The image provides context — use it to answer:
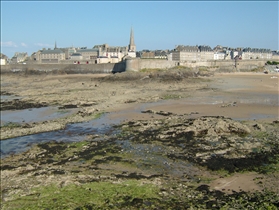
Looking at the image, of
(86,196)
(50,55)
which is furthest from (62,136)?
(50,55)

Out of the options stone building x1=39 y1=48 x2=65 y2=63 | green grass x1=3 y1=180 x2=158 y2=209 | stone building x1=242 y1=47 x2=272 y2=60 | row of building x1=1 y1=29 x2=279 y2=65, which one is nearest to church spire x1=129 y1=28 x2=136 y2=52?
row of building x1=1 y1=29 x2=279 y2=65

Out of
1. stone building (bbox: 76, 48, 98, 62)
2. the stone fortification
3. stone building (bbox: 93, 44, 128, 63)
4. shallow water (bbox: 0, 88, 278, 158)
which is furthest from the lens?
stone building (bbox: 76, 48, 98, 62)

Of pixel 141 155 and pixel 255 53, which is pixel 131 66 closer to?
pixel 141 155

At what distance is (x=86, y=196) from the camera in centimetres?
703

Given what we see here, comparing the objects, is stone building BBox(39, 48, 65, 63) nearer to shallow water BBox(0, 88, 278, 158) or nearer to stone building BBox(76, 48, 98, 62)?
stone building BBox(76, 48, 98, 62)

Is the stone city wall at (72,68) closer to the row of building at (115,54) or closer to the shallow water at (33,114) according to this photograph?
the row of building at (115,54)

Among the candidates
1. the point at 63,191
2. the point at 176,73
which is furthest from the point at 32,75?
the point at 63,191

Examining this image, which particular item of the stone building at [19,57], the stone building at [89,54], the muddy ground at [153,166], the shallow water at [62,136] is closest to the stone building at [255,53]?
the stone building at [89,54]

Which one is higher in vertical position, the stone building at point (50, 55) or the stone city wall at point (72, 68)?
the stone building at point (50, 55)

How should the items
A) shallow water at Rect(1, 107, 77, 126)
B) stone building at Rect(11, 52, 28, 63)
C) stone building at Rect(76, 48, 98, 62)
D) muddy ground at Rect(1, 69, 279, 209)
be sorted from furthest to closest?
A: stone building at Rect(11, 52, 28, 63) < stone building at Rect(76, 48, 98, 62) < shallow water at Rect(1, 107, 77, 126) < muddy ground at Rect(1, 69, 279, 209)

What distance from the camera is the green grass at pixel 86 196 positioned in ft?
21.8

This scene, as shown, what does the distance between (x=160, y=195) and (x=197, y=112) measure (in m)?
11.1

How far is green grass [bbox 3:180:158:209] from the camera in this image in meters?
6.64

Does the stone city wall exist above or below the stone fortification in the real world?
below
